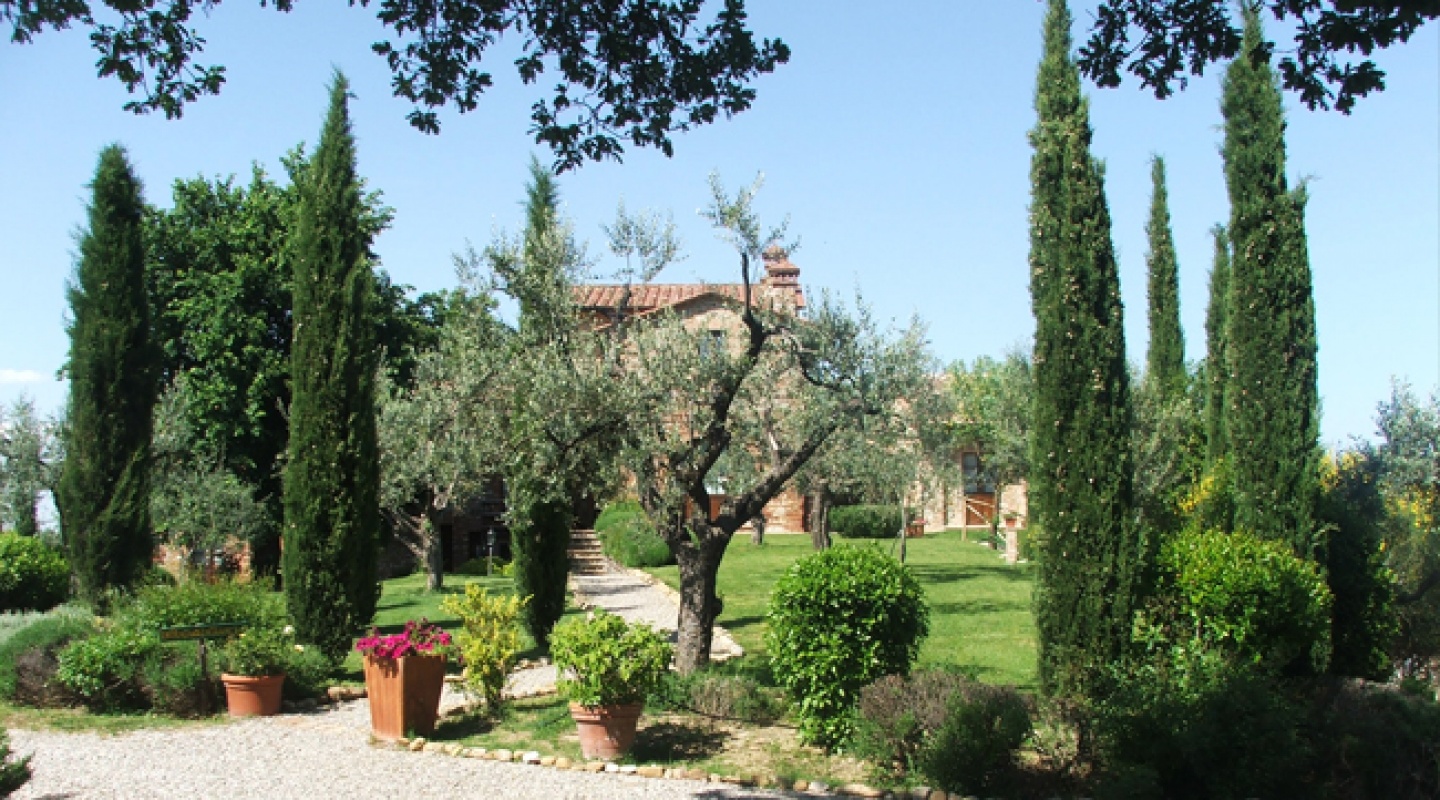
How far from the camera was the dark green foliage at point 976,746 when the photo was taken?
6730 millimetres

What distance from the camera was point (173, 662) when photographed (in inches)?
388

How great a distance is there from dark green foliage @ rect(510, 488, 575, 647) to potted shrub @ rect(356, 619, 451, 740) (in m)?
4.26

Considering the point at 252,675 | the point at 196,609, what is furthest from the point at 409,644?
the point at 196,609

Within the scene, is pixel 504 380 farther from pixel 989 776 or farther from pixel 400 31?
pixel 989 776

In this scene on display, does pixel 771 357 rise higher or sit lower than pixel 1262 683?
higher

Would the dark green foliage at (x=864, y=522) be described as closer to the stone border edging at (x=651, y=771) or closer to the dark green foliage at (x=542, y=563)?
the dark green foliage at (x=542, y=563)

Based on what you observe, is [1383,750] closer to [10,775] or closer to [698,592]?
[698,592]

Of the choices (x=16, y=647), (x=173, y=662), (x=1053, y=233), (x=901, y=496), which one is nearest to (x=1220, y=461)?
(x=1053, y=233)

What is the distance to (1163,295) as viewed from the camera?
2009 cm

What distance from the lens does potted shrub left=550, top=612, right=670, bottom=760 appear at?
25.3 feet

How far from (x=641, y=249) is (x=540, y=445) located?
92.4 inches

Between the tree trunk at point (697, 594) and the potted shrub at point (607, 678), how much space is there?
2.11m

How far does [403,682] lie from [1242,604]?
681 centimetres

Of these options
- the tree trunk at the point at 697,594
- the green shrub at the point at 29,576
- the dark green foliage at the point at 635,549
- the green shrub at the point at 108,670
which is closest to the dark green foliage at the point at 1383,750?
the tree trunk at the point at 697,594
